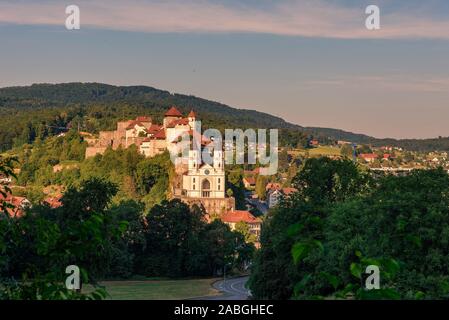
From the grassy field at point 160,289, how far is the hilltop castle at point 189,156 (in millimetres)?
39814

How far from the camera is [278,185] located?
118 meters

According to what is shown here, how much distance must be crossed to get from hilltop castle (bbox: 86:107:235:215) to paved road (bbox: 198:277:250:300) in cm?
3796

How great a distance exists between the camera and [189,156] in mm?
94688

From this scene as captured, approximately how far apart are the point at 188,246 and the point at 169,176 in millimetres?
42207

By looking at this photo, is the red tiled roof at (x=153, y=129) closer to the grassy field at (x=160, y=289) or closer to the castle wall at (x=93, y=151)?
the castle wall at (x=93, y=151)

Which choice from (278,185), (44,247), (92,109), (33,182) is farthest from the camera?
(92,109)

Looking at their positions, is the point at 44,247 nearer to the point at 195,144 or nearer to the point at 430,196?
the point at 430,196

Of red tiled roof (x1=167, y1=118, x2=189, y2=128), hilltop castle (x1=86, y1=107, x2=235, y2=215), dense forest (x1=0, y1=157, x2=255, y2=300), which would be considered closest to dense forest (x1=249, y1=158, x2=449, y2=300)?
dense forest (x1=0, y1=157, x2=255, y2=300)

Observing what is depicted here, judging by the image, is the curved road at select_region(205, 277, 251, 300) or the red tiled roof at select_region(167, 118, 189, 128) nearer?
the curved road at select_region(205, 277, 251, 300)

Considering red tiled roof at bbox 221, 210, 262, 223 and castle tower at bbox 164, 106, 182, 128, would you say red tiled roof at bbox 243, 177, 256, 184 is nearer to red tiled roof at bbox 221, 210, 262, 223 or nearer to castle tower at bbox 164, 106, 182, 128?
castle tower at bbox 164, 106, 182, 128

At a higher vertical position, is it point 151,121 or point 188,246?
point 151,121

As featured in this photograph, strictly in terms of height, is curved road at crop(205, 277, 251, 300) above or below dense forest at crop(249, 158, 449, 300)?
below

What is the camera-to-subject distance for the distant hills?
13025 cm

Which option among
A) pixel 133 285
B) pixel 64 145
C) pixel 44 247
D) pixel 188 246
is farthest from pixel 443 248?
pixel 64 145
